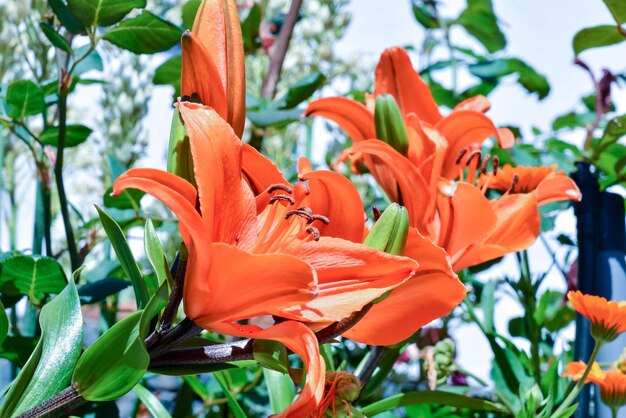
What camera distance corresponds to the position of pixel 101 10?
49 centimetres

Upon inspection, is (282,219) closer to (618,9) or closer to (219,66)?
(219,66)

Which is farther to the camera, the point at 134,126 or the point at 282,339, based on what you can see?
the point at 134,126

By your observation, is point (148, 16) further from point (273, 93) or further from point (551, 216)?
point (551, 216)

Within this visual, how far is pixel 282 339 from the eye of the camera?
0.96 ft

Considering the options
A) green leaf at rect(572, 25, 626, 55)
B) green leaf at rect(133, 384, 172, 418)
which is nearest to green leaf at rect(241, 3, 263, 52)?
green leaf at rect(572, 25, 626, 55)

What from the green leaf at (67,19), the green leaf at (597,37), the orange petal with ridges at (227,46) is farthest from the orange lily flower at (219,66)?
the green leaf at (597,37)

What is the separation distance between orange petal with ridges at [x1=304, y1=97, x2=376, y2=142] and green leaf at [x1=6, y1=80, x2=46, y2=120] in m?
0.21

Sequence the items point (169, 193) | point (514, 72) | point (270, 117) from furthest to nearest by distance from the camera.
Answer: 1. point (514, 72)
2. point (270, 117)
3. point (169, 193)

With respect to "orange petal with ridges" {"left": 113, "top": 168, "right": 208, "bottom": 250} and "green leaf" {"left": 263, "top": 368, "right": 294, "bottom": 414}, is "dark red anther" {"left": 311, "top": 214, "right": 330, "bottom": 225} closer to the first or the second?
"orange petal with ridges" {"left": 113, "top": 168, "right": 208, "bottom": 250}

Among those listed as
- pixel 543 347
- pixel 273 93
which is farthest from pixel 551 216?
pixel 273 93

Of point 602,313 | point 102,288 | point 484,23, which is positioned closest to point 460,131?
point 602,313

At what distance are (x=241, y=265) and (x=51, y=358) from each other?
93mm

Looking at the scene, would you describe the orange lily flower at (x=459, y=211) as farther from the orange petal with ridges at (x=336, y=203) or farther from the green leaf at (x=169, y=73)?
the green leaf at (x=169, y=73)

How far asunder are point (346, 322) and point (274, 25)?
700 millimetres
